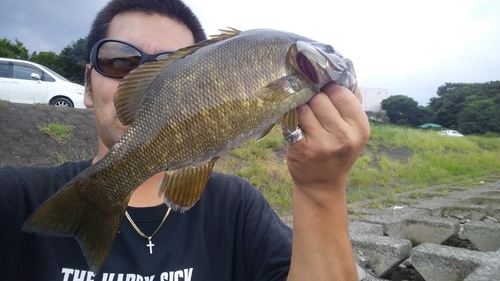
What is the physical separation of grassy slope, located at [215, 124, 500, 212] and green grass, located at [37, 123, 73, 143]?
10.3 feet

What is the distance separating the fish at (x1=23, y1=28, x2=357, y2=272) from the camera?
4.55 ft

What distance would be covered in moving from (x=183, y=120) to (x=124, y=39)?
2.59 feet

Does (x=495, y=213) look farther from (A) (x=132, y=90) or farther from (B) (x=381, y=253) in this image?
(A) (x=132, y=90)

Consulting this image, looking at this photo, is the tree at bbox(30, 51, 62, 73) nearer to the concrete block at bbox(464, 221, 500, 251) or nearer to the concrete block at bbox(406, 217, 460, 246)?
the concrete block at bbox(406, 217, 460, 246)

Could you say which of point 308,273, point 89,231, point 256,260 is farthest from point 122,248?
point 308,273

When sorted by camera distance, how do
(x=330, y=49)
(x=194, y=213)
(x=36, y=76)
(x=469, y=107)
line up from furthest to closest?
(x=469, y=107) < (x=36, y=76) < (x=194, y=213) < (x=330, y=49)

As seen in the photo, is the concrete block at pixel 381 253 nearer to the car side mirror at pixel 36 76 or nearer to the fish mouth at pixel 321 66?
the fish mouth at pixel 321 66

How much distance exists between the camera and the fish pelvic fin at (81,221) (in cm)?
131

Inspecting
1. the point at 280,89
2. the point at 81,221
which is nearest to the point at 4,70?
the point at 81,221

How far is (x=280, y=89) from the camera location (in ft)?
4.78

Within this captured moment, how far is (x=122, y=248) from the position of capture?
173 centimetres

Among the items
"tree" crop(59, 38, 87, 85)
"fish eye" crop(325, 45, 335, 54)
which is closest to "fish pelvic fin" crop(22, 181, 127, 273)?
"fish eye" crop(325, 45, 335, 54)

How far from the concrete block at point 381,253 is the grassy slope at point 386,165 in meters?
2.24

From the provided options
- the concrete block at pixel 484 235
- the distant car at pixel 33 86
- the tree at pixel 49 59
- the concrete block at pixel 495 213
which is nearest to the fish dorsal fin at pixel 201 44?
the concrete block at pixel 484 235
